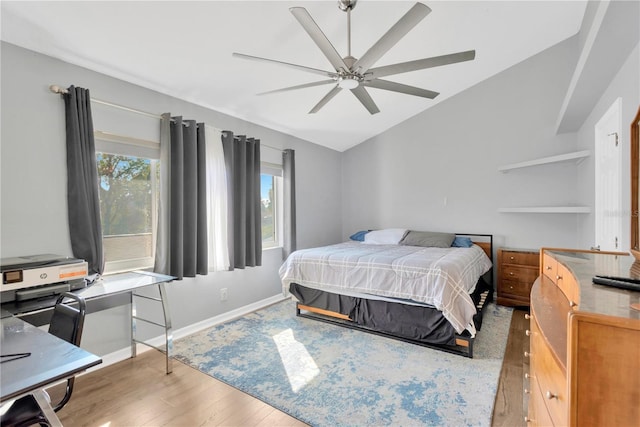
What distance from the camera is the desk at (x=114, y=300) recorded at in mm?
1706

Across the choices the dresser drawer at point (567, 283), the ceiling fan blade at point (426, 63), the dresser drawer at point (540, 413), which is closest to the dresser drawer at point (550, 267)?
the dresser drawer at point (567, 283)

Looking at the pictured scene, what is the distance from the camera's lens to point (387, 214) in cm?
502

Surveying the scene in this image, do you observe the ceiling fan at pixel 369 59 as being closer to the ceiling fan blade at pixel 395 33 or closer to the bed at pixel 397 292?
the ceiling fan blade at pixel 395 33

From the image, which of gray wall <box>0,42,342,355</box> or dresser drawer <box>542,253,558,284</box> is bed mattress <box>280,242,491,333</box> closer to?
dresser drawer <box>542,253,558,284</box>

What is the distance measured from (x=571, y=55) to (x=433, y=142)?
5.83ft

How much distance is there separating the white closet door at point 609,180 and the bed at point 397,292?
3.58 feet

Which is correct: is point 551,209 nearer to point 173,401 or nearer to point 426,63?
point 426,63

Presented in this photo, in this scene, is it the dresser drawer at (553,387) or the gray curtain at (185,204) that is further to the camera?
the gray curtain at (185,204)

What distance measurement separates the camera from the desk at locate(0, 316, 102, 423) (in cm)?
90

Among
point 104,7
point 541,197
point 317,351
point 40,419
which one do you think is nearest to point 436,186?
point 541,197

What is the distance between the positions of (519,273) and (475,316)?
4.59 ft

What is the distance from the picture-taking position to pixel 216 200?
10.6ft

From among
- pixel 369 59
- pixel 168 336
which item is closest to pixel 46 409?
pixel 168 336

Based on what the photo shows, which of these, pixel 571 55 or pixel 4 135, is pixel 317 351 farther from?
pixel 571 55
